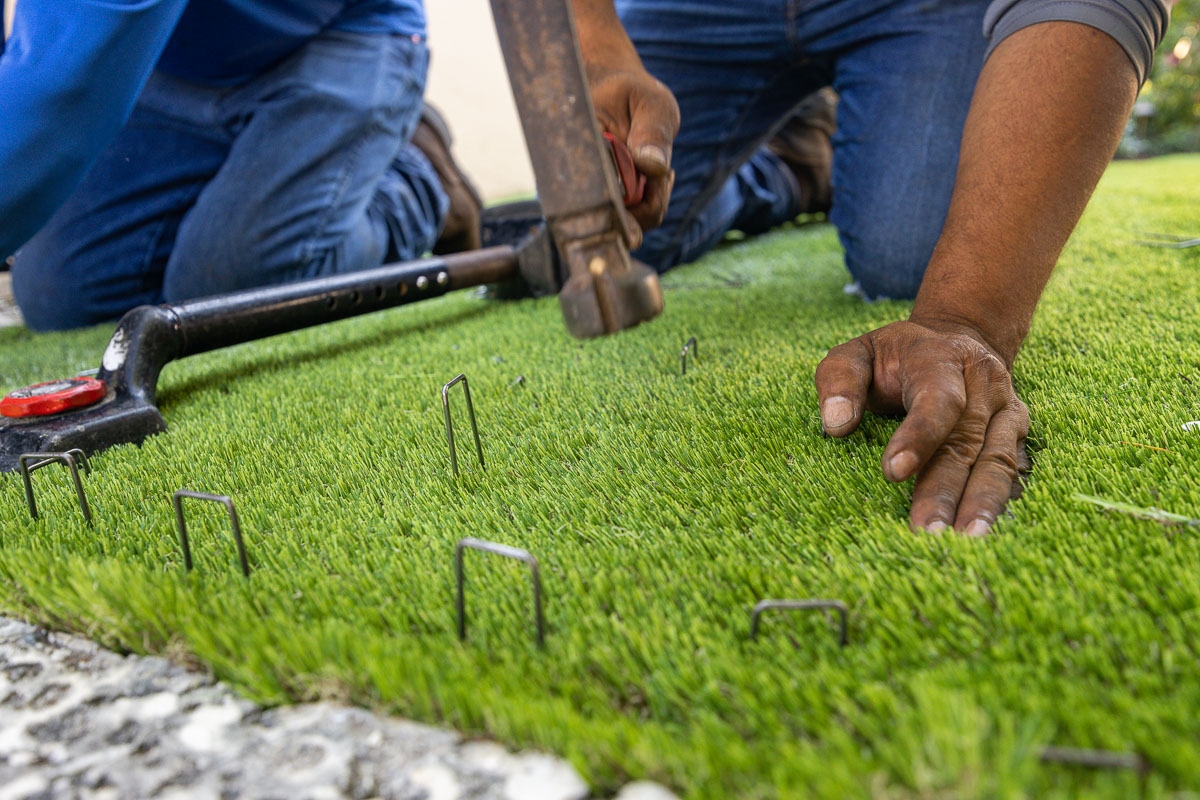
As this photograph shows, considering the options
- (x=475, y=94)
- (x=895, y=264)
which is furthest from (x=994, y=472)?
(x=475, y=94)

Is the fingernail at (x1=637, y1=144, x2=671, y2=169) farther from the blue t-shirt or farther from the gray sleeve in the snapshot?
the blue t-shirt

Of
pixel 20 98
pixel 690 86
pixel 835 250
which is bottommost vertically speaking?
pixel 835 250

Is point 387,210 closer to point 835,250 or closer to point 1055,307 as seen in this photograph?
point 835,250

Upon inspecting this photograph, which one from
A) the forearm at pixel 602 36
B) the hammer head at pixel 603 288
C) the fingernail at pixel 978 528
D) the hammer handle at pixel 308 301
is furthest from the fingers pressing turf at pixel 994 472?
the hammer handle at pixel 308 301

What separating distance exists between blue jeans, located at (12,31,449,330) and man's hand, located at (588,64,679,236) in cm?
108

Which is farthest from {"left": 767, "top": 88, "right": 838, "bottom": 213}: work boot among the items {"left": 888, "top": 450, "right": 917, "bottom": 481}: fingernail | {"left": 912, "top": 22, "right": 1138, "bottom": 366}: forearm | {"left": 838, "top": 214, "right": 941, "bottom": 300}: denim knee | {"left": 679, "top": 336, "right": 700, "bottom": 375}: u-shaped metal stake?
{"left": 888, "top": 450, "right": 917, "bottom": 481}: fingernail

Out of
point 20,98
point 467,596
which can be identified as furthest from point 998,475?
point 20,98

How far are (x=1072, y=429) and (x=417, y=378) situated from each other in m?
1.02

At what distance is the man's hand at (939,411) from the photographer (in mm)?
718

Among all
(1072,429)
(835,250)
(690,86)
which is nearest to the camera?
(1072,429)

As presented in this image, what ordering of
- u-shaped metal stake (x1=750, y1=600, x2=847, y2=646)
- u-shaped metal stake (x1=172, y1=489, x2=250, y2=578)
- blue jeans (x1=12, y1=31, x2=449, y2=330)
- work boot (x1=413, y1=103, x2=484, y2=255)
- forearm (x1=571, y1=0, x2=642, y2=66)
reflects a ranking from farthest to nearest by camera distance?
work boot (x1=413, y1=103, x2=484, y2=255) → blue jeans (x1=12, y1=31, x2=449, y2=330) → forearm (x1=571, y1=0, x2=642, y2=66) → u-shaped metal stake (x1=172, y1=489, x2=250, y2=578) → u-shaped metal stake (x1=750, y1=600, x2=847, y2=646)

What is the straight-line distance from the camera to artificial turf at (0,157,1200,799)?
0.47m

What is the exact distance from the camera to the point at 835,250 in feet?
8.50

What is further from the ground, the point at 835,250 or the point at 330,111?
the point at 330,111
